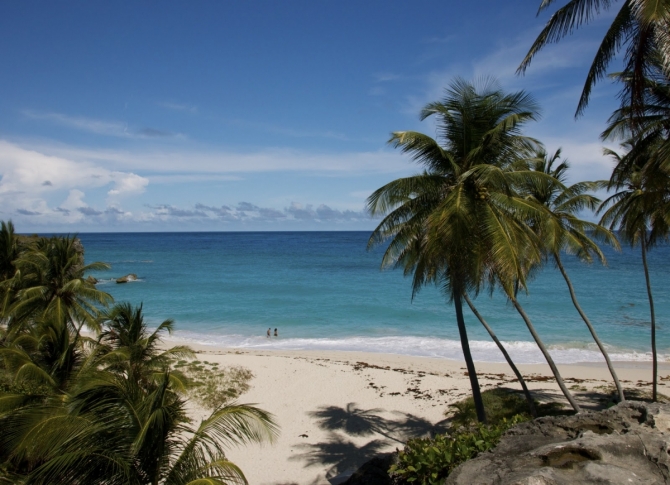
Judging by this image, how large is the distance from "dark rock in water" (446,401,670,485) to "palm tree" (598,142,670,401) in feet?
16.2

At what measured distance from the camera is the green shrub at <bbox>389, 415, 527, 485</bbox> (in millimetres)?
4410

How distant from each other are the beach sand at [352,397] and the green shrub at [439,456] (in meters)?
5.13

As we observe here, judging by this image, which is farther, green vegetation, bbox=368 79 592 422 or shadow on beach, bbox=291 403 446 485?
shadow on beach, bbox=291 403 446 485

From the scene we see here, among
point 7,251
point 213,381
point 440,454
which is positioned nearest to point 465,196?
point 440,454

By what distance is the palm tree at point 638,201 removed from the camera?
7.98 metres

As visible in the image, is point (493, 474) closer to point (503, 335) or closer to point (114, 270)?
point (503, 335)

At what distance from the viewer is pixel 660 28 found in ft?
19.5

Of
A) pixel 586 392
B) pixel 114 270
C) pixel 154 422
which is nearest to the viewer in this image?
pixel 154 422

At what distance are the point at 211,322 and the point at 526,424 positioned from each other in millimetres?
27961

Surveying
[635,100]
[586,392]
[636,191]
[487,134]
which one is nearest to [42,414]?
[487,134]

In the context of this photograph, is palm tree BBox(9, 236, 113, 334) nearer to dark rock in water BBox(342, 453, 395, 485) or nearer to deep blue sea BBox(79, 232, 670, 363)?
deep blue sea BBox(79, 232, 670, 363)

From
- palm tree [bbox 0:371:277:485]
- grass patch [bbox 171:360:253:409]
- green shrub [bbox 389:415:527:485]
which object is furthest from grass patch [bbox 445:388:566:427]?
palm tree [bbox 0:371:277:485]

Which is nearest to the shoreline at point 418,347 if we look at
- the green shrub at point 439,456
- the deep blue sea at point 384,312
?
the deep blue sea at point 384,312

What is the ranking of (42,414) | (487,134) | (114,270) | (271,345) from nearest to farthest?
1. (42,414)
2. (487,134)
3. (271,345)
4. (114,270)
